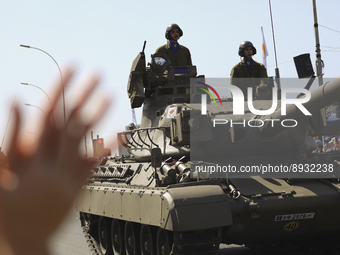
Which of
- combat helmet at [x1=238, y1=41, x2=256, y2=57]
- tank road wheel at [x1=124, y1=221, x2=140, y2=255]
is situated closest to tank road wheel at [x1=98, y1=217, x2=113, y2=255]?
tank road wheel at [x1=124, y1=221, x2=140, y2=255]

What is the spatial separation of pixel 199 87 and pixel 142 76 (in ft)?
3.77

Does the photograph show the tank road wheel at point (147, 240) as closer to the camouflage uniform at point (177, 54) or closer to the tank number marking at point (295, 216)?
the tank number marking at point (295, 216)

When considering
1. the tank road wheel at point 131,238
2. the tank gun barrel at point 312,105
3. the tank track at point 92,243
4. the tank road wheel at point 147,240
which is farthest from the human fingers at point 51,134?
the tank track at point 92,243

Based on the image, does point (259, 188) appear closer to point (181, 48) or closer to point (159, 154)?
point (159, 154)

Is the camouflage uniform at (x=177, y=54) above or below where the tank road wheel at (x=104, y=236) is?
above

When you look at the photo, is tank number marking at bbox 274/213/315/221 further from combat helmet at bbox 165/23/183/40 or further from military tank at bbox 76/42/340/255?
combat helmet at bbox 165/23/183/40

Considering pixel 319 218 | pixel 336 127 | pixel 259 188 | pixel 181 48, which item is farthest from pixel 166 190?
pixel 181 48

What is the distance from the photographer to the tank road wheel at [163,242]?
22.6 feet

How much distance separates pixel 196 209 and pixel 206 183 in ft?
1.99

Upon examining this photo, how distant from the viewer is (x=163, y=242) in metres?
7.37

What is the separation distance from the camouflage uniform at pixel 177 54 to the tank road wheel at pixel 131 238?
12.2 ft

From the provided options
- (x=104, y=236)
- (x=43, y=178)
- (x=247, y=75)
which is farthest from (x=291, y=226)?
(x=43, y=178)

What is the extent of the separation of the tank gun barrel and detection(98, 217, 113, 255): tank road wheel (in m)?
4.14

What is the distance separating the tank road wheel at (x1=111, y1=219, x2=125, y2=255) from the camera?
359 inches
